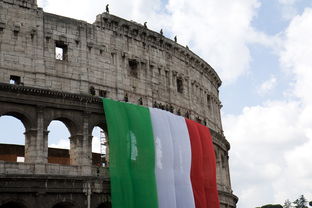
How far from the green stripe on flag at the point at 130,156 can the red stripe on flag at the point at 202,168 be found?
426cm

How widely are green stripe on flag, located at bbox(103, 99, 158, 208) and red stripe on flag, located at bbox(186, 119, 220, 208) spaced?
168 inches

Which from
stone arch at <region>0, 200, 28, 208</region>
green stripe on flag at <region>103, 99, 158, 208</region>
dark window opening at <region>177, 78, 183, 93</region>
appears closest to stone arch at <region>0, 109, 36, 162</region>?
stone arch at <region>0, 200, 28, 208</region>

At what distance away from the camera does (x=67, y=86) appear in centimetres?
2597

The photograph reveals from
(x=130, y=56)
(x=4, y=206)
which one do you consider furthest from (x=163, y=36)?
(x=4, y=206)

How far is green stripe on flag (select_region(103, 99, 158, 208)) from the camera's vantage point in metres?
24.6

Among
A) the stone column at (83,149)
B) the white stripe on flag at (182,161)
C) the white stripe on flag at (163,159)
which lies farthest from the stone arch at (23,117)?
the white stripe on flag at (182,161)

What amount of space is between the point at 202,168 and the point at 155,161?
5.07 meters

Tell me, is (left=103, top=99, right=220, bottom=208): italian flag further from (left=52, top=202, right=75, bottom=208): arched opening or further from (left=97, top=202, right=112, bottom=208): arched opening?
(left=52, top=202, right=75, bottom=208): arched opening

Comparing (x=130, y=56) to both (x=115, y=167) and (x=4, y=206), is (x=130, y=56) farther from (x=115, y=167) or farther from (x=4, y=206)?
(x=4, y=206)

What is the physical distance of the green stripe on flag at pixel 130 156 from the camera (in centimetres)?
2462

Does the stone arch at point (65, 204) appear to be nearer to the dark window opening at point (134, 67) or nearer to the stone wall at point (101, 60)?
the stone wall at point (101, 60)

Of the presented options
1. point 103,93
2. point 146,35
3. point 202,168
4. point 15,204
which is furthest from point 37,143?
point 202,168

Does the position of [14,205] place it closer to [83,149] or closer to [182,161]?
[83,149]

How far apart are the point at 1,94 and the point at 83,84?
195 inches
